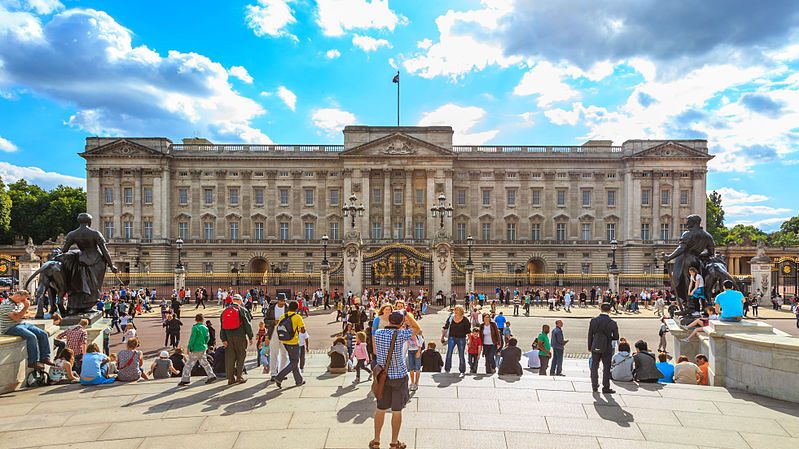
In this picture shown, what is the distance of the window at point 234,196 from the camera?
54.0 m

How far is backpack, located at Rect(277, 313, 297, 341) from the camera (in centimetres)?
931

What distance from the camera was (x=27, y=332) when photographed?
30.8 feet

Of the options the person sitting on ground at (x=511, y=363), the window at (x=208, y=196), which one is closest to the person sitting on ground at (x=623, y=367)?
the person sitting on ground at (x=511, y=363)

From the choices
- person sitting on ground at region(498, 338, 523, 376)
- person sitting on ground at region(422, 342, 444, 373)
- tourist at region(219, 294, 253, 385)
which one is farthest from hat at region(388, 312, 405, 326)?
person sitting on ground at region(422, 342, 444, 373)

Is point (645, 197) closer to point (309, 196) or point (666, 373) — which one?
point (309, 196)

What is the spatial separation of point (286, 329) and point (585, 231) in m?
50.6

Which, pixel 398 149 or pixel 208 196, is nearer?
pixel 398 149

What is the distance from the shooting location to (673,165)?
170ft

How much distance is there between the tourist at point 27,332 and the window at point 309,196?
44539 millimetres

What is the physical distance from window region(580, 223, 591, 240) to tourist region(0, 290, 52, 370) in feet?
173

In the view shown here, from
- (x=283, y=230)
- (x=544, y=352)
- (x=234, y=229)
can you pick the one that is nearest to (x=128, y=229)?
(x=234, y=229)

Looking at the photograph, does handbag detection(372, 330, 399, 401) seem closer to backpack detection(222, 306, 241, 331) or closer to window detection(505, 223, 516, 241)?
backpack detection(222, 306, 241, 331)

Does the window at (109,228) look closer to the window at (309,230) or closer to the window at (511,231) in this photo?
the window at (309,230)

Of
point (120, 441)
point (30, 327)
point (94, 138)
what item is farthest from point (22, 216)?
point (120, 441)
